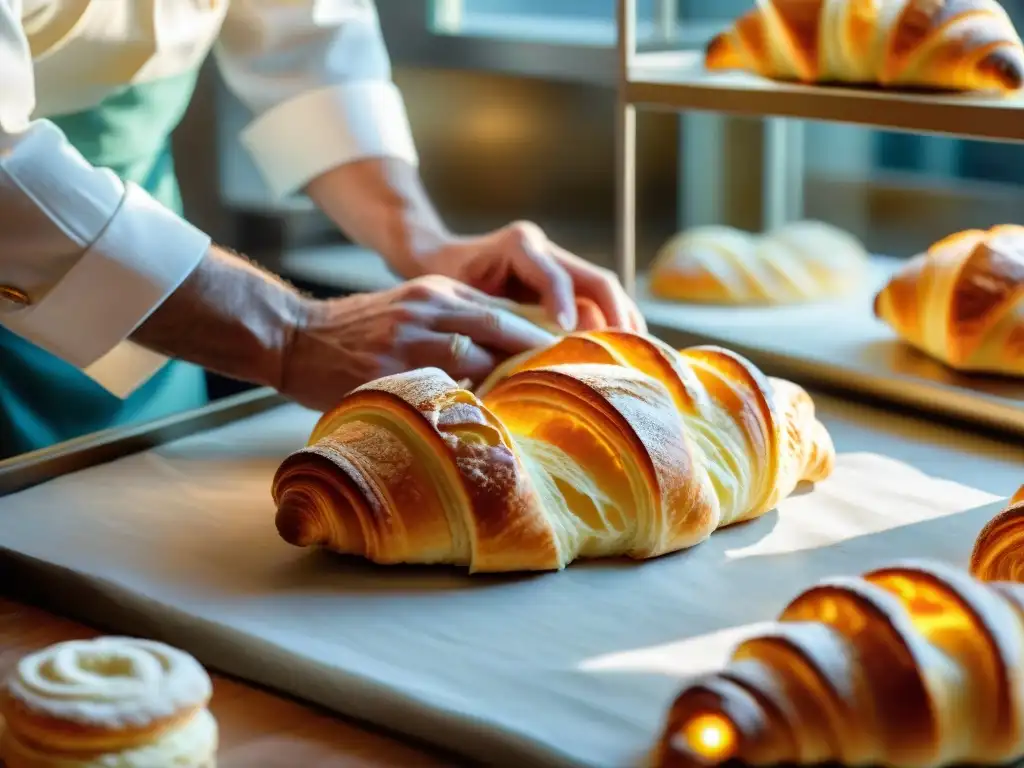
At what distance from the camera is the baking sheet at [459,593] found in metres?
0.74

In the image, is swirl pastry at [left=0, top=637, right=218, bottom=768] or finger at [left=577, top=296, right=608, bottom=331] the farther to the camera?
finger at [left=577, top=296, right=608, bottom=331]

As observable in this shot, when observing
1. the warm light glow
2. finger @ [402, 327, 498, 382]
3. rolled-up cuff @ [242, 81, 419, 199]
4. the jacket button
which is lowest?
the warm light glow

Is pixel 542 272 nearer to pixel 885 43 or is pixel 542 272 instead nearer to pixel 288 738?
pixel 885 43

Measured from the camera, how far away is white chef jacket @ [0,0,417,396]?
3.57 ft

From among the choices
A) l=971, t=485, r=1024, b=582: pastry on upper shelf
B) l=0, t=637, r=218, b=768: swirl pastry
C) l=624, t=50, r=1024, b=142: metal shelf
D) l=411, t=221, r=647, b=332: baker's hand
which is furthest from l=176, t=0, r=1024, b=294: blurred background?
l=0, t=637, r=218, b=768: swirl pastry

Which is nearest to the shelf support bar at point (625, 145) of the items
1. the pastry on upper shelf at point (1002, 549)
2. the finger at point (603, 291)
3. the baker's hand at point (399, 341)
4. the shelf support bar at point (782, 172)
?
the finger at point (603, 291)

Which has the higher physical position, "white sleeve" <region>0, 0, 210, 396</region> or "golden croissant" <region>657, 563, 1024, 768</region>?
"white sleeve" <region>0, 0, 210, 396</region>

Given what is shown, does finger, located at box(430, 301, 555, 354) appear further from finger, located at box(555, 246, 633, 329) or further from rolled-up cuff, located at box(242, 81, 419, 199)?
rolled-up cuff, located at box(242, 81, 419, 199)

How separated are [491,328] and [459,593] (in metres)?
0.31

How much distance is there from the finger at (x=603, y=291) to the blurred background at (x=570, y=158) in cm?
73

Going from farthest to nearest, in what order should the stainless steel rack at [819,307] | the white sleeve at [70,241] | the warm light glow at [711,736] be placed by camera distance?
the stainless steel rack at [819,307] → the white sleeve at [70,241] → the warm light glow at [711,736]

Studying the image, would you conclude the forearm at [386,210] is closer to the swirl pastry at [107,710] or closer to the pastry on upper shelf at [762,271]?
the pastry on upper shelf at [762,271]

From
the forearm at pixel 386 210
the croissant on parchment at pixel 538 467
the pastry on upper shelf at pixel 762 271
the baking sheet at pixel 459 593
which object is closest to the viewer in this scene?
the baking sheet at pixel 459 593

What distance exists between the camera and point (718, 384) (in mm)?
1052
